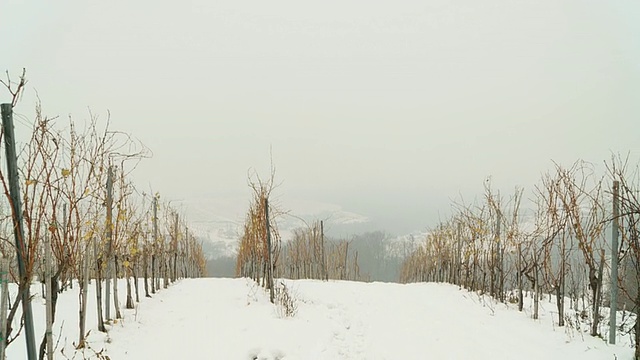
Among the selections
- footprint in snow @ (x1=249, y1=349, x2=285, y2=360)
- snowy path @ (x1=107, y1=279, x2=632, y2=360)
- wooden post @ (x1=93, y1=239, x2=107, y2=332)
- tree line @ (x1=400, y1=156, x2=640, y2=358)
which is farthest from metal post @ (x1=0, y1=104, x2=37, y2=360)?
tree line @ (x1=400, y1=156, x2=640, y2=358)

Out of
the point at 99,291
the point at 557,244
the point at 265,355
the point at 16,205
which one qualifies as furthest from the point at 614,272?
the point at 99,291

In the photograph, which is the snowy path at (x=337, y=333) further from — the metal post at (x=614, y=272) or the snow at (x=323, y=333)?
the metal post at (x=614, y=272)

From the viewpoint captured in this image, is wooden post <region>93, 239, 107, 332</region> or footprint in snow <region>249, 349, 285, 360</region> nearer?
footprint in snow <region>249, 349, 285, 360</region>

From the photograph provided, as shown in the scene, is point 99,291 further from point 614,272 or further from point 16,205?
point 614,272

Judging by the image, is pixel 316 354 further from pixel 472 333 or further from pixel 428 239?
pixel 428 239

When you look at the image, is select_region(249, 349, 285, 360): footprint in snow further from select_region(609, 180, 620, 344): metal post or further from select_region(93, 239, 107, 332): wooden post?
select_region(609, 180, 620, 344): metal post

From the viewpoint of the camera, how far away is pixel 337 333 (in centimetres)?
625

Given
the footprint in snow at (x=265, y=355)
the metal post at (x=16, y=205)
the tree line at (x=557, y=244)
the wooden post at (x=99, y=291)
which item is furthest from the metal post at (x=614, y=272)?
the wooden post at (x=99, y=291)

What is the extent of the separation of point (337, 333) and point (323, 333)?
1.16ft

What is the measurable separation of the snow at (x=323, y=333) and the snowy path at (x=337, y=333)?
13 millimetres

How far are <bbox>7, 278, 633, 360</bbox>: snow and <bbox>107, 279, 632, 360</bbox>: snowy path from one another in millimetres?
13

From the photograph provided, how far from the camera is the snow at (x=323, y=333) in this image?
5117 millimetres

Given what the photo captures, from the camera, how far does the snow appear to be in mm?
5117

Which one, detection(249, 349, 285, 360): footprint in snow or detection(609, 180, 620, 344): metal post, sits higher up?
detection(609, 180, 620, 344): metal post
